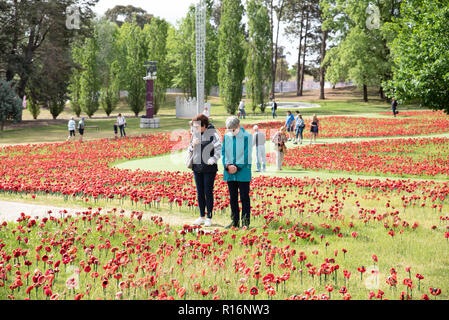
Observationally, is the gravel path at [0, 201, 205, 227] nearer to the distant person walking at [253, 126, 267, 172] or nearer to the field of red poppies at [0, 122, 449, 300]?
the field of red poppies at [0, 122, 449, 300]

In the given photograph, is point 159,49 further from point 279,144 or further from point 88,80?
point 279,144

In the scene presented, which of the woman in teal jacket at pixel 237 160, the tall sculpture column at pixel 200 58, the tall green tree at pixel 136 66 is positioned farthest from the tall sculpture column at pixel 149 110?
the woman in teal jacket at pixel 237 160

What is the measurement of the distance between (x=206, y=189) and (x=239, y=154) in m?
1.03

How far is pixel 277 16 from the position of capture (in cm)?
7638

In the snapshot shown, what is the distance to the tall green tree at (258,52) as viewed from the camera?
53000mm

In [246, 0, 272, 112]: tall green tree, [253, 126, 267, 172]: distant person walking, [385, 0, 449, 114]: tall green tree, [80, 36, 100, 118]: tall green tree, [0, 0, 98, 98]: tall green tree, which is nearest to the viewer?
[253, 126, 267, 172]: distant person walking

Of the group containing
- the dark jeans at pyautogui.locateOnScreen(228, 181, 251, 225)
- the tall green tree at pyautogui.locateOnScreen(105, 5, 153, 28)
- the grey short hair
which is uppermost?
the tall green tree at pyautogui.locateOnScreen(105, 5, 153, 28)

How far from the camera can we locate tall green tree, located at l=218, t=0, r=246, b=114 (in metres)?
49.1

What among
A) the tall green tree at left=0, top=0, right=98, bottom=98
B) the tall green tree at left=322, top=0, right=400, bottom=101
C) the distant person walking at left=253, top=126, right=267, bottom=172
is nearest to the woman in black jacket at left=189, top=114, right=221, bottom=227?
the distant person walking at left=253, top=126, right=267, bottom=172

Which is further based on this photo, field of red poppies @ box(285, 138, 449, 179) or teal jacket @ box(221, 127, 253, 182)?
field of red poppies @ box(285, 138, 449, 179)

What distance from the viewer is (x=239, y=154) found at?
25.9ft

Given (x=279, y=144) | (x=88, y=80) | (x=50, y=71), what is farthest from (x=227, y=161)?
(x=88, y=80)

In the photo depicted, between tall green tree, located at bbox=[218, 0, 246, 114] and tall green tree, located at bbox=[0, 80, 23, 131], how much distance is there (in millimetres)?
21712
